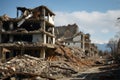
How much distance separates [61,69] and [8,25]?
27.2 meters

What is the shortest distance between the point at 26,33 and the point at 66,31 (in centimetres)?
3349

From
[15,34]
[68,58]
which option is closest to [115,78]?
[68,58]

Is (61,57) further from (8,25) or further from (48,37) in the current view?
(8,25)

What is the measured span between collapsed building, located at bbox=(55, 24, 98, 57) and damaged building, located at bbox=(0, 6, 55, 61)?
2213 centimetres

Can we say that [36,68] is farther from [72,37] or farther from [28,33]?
[72,37]

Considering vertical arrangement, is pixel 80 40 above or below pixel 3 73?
above

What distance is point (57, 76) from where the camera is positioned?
36469mm

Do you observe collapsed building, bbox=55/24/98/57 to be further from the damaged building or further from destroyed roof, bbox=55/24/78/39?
the damaged building

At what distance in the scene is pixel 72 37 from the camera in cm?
8506

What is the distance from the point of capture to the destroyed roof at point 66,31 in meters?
88.3

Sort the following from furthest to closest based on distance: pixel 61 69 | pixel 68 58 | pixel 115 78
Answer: pixel 68 58 → pixel 61 69 → pixel 115 78

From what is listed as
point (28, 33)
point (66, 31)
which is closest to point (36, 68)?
point (28, 33)

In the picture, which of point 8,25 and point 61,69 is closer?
point 61,69

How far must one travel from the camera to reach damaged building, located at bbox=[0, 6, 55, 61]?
182 ft
